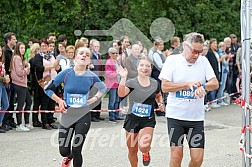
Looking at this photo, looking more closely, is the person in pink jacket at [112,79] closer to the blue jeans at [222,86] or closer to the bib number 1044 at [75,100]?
the blue jeans at [222,86]

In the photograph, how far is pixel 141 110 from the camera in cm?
710

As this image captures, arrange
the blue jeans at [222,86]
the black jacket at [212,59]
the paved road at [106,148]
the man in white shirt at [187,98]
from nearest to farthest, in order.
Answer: the man in white shirt at [187,98] < the paved road at [106,148] < the black jacket at [212,59] < the blue jeans at [222,86]

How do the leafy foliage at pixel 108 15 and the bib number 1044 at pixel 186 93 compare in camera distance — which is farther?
the leafy foliage at pixel 108 15

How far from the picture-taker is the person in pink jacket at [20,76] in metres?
10.3

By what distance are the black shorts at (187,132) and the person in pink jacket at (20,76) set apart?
4.85 metres

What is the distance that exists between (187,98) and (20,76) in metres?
5.06

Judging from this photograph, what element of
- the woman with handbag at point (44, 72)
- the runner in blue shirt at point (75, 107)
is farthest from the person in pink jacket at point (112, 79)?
the runner in blue shirt at point (75, 107)

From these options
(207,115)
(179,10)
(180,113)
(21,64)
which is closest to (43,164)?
(180,113)

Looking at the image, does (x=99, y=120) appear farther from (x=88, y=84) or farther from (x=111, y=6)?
(x=111, y=6)

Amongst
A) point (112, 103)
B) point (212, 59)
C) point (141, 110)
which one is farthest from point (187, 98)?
point (212, 59)

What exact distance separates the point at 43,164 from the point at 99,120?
4304 mm

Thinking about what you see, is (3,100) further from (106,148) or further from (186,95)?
(186,95)

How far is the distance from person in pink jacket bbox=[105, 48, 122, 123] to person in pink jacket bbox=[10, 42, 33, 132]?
1904mm

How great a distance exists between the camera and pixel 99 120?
12.0 meters
